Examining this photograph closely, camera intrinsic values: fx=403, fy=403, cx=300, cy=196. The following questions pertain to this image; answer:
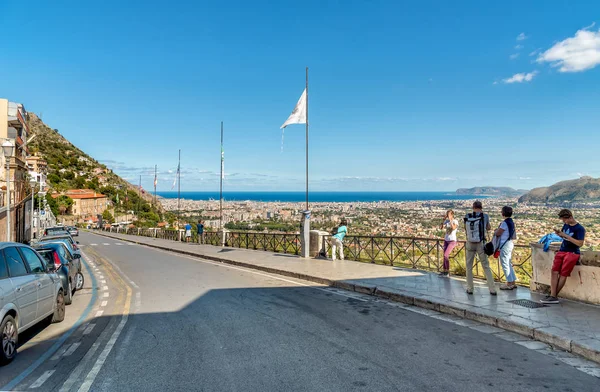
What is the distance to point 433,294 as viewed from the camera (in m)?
9.32

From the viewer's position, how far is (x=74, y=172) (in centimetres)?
12375

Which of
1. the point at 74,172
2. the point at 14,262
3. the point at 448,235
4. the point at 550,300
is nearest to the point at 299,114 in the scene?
the point at 448,235

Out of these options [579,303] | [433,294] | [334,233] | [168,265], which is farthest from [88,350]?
[168,265]

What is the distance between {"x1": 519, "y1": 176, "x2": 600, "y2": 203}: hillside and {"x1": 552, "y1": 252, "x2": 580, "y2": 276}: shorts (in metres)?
7.85

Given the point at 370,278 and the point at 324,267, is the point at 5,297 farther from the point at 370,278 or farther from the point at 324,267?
the point at 324,267

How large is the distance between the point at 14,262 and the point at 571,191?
1918cm

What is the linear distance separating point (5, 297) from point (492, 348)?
7025mm

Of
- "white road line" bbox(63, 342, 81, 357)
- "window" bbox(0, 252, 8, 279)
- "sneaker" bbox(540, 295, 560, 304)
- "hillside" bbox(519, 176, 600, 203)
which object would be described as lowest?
"white road line" bbox(63, 342, 81, 357)

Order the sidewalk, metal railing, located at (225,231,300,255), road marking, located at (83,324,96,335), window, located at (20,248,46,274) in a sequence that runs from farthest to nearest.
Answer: metal railing, located at (225,231,300,255)
road marking, located at (83,324,96,335)
window, located at (20,248,46,274)
the sidewalk

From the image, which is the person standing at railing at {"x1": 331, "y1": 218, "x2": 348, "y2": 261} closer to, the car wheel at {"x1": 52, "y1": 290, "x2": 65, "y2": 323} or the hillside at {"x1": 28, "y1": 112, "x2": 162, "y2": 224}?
the car wheel at {"x1": 52, "y1": 290, "x2": 65, "y2": 323}

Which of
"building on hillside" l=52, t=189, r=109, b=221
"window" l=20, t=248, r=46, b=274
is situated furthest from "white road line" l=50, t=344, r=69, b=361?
A: "building on hillside" l=52, t=189, r=109, b=221

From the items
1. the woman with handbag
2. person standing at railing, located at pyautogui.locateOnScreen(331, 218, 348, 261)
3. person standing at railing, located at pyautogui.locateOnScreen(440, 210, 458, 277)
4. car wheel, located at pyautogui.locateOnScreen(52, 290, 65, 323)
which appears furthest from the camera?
person standing at railing, located at pyautogui.locateOnScreen(331, 218, 348, 261)

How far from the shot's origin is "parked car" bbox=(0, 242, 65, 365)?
557 centimetres

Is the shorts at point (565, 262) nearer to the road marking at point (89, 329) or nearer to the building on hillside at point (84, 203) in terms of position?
the road marking at point (89, 329)
